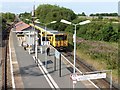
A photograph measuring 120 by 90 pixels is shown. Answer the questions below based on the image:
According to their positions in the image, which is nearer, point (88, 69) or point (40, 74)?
point (40, 74)

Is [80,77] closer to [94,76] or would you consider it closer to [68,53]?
[94,76]

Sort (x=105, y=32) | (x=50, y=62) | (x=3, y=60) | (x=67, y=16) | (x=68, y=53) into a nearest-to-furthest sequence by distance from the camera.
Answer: (x=50, y=62) → (x=3, y=60) → (x=68, y=53) → (x=105, y=32) → (x=67, y=16)

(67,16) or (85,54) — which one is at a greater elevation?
(67,16)

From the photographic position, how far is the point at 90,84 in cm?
1783

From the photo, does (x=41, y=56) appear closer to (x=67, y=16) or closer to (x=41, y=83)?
(x=41, y=83)

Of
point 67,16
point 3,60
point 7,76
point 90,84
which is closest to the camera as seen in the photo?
point 90,84

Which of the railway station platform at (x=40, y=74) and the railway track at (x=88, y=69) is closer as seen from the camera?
the railway station platform at (x=40, y=74)

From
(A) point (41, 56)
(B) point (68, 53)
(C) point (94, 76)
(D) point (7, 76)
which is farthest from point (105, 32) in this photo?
(C) point (94, 76)

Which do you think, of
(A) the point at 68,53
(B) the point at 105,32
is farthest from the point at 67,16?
(A) the point at 68,53

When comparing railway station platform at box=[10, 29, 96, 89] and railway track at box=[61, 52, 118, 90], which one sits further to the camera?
railway track at box=[61, 52, 118, 90]

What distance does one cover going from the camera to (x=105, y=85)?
18.2 metres

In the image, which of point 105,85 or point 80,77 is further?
point 105,85

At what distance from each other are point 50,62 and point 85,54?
210 inches

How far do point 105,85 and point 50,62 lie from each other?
7.97 m
